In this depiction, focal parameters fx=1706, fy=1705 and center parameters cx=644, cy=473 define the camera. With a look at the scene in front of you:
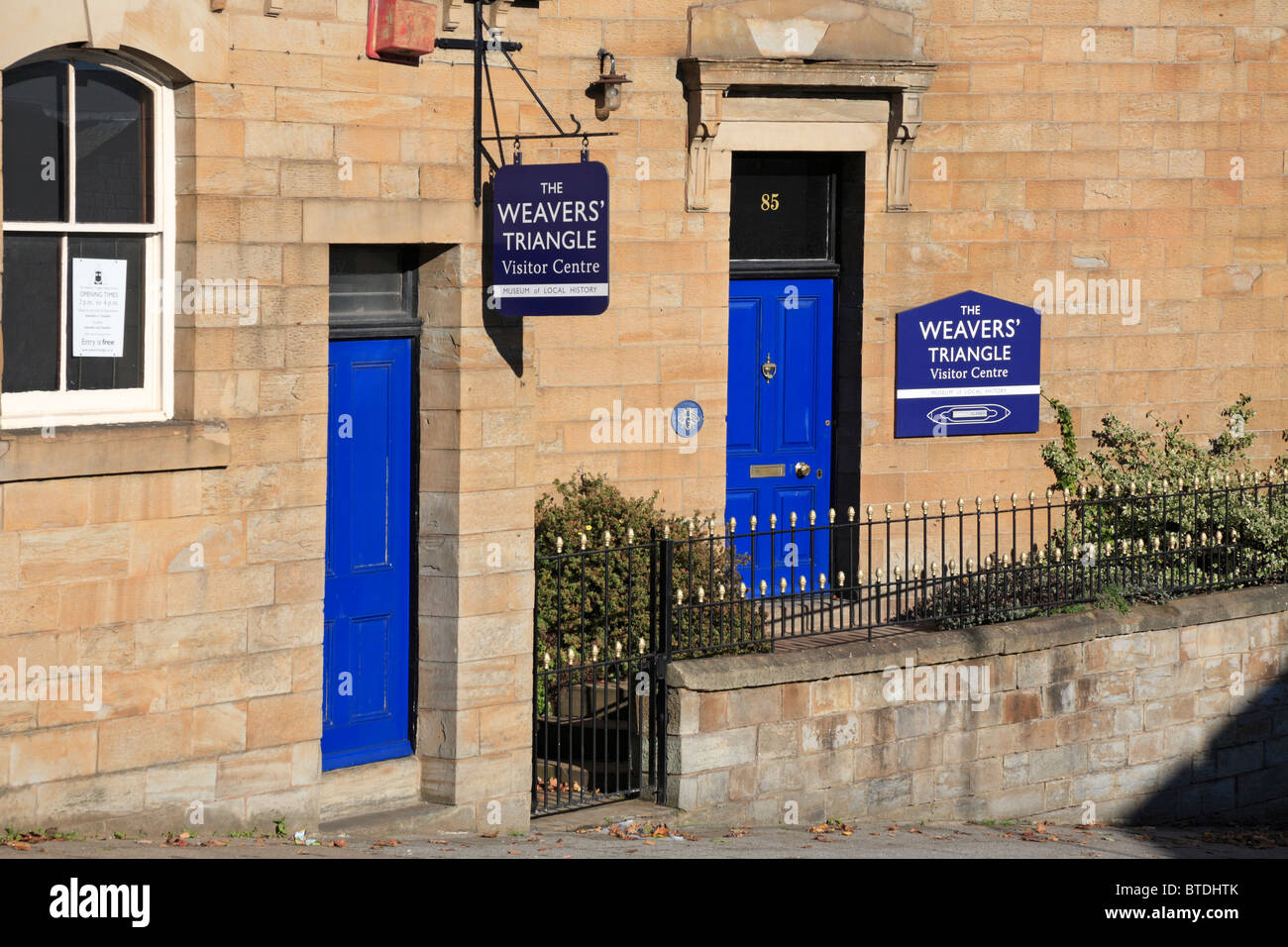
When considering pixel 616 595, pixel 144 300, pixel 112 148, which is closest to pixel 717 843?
pixel 616 595

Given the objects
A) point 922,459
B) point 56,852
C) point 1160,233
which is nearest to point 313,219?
point 56,852

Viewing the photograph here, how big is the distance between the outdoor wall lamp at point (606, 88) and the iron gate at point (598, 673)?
133 inches

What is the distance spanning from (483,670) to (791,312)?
524 centimetres

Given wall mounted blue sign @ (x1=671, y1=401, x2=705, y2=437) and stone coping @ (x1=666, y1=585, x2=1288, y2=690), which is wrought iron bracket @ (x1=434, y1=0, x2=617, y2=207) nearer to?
stone coping @ (x1=666, y1=585, x2=1288, y2=690)

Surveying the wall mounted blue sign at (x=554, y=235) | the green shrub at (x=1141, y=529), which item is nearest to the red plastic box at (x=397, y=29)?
the wall mounted blue sign at (x=554, y=235)

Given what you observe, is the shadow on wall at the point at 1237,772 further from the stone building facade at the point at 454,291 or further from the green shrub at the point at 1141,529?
the stone building facade at the point at 454,291

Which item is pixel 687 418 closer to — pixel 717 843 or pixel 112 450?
pixel 717 843

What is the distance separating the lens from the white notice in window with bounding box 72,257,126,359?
793cm

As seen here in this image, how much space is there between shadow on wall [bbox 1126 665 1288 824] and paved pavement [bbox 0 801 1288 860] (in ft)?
0.78

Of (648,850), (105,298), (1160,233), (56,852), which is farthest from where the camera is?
(1160,233)

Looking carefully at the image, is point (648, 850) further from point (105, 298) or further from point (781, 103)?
point (781, 103)

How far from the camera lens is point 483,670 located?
30.9 ft

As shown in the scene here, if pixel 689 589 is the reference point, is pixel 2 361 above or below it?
above

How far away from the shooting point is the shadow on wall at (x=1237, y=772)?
1212 centimetres
